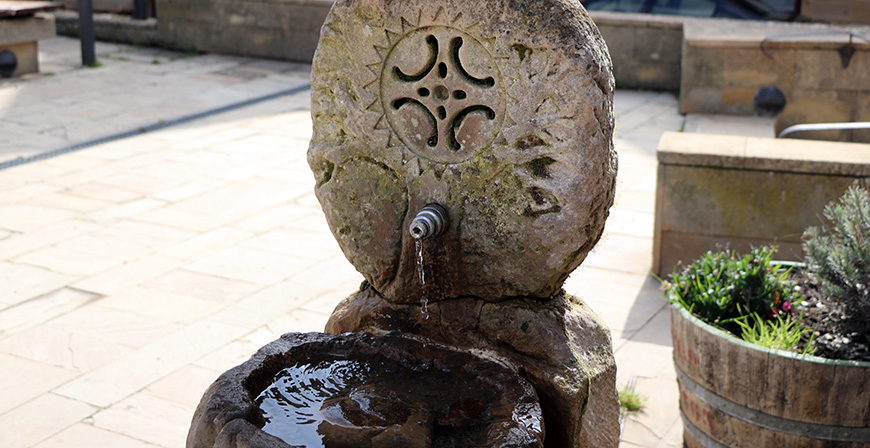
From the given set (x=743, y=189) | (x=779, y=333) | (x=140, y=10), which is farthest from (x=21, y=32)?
(x=779, y=333)

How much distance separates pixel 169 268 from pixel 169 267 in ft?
0.04

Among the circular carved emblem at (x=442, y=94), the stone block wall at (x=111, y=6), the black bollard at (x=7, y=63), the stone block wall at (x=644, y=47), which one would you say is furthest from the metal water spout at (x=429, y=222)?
the stone block wall at (x=111, y=6)

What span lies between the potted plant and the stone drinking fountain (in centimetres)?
47

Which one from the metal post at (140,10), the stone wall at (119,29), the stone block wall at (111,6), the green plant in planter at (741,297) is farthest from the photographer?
the stone block wall at (111,6)

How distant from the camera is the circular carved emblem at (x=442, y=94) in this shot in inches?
91.5

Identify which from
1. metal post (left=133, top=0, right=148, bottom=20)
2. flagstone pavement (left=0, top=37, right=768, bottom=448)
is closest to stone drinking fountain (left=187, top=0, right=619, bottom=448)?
flagstone pavement (left=0, top=37, right=768, bottom=448)

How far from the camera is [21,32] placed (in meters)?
9.22

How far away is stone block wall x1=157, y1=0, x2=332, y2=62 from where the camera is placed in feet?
34.4

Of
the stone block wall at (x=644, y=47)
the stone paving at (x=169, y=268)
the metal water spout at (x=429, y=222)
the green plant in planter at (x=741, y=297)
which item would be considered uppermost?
the stone block wall at (x=644, y=47)

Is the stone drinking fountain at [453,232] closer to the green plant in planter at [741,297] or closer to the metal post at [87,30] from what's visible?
the green plant in planter at [741,297]

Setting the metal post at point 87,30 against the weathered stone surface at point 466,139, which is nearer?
the weathered stone surface at point 466,139

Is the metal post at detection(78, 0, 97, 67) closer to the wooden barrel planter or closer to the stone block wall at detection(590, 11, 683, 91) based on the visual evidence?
the stone block wall at detection(590, 11, 683, 91)

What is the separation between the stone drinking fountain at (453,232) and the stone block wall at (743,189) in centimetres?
202

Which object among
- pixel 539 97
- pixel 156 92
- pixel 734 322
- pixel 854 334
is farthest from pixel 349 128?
pixel 156 92
